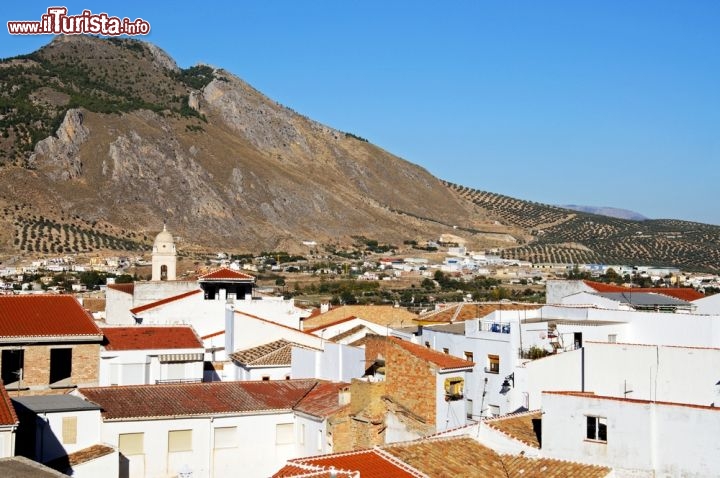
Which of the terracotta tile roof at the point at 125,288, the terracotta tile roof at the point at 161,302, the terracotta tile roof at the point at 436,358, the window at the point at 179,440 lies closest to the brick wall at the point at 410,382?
the terracotta tile roof at the point at 436,358

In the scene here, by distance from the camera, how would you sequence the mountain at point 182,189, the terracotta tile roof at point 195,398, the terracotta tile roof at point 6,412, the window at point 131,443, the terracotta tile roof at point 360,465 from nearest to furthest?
the terracotta tile roof at point 360,465, the terracotta tile roof at point 6,412, the window at point 131,443, the terracotta tile roof at point 195,398, the mountain at point 182,189

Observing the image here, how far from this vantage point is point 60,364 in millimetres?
28219

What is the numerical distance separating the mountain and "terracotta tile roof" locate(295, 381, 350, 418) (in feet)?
291

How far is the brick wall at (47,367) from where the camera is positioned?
1064 inches

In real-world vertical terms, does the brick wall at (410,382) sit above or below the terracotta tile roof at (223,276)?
below

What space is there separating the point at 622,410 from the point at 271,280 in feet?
300

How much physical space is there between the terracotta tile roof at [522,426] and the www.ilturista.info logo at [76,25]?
8469 cm

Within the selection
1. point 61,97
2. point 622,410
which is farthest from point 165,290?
point 61,97

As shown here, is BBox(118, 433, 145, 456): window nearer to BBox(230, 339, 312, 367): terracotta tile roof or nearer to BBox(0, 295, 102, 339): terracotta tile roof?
BBox(0, 295, 102, 339): terracotta tile roof

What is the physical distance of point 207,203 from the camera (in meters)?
147

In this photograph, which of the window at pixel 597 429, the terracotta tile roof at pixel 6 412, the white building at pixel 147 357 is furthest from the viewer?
the white building at pixel 147 357

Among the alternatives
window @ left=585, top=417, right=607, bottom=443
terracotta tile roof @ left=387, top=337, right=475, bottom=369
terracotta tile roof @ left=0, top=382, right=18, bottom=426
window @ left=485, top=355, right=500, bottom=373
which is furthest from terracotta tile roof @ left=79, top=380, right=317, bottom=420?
window @ left=585, top=417, right=607, bottom=443

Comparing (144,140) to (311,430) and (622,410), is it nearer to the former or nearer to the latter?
(311,430)

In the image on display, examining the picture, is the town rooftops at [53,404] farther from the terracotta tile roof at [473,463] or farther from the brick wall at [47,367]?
the terracotta tile roof at [473,463]
